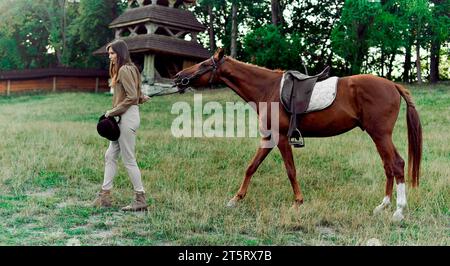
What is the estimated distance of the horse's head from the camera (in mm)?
6633

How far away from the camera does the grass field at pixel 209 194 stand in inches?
202

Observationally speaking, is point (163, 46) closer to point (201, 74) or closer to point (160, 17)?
point (160, 17)

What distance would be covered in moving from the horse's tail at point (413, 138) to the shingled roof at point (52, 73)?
32.7 m

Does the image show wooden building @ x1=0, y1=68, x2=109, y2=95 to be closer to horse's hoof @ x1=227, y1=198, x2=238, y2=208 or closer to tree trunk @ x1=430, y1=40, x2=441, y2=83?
tree trunk @ x1=430, y1=40, x2=441, y2=83

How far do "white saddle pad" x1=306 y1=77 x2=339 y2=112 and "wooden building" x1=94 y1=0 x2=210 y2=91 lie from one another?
23.3 m

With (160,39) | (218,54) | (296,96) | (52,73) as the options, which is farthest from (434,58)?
(52,73)

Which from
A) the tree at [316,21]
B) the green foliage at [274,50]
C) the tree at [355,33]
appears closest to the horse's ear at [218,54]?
the green foliage at [274,50]

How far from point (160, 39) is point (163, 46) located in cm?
82

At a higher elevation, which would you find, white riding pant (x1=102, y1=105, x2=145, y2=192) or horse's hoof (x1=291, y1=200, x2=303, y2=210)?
white riding pant (x1=102, y1=105, x2=145, y2=192)

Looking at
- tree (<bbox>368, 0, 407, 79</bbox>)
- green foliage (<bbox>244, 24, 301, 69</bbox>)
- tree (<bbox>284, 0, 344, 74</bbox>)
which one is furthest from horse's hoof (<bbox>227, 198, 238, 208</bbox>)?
tree (<bbox>284, 0, 344, 74</bbox>)

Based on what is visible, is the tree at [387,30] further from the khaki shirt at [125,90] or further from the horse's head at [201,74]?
the khaki shirt at [125,90]

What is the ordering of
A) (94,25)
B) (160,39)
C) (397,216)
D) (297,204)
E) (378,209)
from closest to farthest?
(397,216), (378,209), (297,204), (160,39), (94,25)

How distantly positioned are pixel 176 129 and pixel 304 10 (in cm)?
2810

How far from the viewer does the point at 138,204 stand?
6.25m
